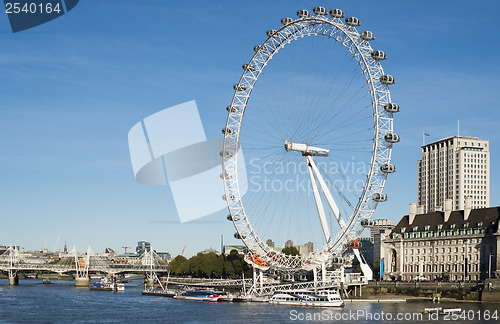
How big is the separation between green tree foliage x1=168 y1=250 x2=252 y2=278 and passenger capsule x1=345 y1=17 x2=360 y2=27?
75.2m

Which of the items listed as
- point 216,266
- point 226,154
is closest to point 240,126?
point 226,154

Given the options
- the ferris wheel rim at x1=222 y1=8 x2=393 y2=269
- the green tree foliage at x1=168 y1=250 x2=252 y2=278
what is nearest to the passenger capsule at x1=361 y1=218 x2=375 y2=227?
the ferris wheel rim at x1=222 y1=8 x2=393 y2=269

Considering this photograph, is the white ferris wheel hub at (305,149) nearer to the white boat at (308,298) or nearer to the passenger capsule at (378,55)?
the passenger capsule at (378,55)

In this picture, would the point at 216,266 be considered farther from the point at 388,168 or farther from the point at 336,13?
the point at 336,13

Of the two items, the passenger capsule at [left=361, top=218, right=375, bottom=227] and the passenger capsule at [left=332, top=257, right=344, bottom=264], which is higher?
the passenger capsule at [left=361, top=218, right=375, bottom=227]

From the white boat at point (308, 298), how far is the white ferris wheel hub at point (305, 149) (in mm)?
18867

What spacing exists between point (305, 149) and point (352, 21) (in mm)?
18042

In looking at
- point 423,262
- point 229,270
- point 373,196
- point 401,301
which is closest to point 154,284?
point 229,270

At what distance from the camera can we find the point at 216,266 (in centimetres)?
17350

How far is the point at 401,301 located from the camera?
10575 cm

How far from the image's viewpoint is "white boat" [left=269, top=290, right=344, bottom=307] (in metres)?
98.2

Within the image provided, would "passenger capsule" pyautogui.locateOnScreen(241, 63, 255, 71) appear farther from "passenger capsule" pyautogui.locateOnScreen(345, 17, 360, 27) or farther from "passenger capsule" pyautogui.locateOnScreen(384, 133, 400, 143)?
"passenger capsule" pyautogui.locateOnScreen(384, 133, 400, 143)

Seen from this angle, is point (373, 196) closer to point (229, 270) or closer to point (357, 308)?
point (357, 308)

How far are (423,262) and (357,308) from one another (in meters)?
41.9
